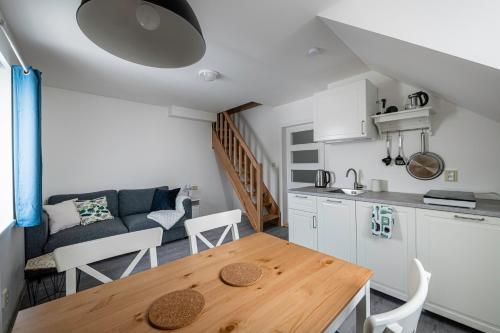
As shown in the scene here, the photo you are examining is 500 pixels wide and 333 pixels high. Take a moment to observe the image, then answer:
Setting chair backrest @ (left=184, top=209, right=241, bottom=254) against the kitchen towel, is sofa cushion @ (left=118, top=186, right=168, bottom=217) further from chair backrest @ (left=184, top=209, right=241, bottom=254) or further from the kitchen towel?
the kitchen towel

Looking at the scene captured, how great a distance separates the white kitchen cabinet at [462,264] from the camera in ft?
4.64

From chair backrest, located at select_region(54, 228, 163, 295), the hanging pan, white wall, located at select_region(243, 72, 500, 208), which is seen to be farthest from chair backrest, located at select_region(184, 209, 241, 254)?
the hanging pan

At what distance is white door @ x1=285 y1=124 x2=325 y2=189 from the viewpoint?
143 inches

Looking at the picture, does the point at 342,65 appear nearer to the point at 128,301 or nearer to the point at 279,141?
the point at 279,141

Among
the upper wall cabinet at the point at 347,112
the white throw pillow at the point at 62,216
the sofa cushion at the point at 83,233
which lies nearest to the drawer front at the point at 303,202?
the upper wall cabinet at the point at 347,112

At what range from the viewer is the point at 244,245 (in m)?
1.32

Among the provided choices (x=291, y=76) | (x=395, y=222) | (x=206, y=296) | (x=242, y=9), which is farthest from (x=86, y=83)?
(x=395, y=222)

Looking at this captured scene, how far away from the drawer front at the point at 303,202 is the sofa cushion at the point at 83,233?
238 cm

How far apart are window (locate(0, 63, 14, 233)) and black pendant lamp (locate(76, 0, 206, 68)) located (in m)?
1.66

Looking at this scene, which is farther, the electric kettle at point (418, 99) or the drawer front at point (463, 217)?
the electric kettle at point (418, 99)

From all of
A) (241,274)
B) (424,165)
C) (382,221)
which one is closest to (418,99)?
(424,165)

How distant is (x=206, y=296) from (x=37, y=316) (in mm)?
571

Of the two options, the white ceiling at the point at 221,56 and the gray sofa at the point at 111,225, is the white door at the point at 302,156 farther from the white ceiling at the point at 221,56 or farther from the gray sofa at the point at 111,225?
the gray sofa at the point at 111,225

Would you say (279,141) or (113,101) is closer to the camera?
(113,101)
